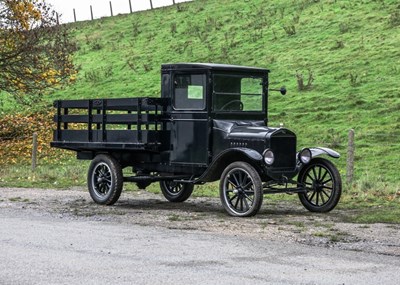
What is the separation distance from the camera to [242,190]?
42.9 feet

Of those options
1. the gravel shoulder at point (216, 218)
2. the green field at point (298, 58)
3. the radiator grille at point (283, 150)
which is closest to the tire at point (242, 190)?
the gravel shoulder at point (216, 218)

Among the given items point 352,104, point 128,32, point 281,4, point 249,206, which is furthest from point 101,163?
point 128,32

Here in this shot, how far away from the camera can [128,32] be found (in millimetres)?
48500

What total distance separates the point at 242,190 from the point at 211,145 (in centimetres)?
128

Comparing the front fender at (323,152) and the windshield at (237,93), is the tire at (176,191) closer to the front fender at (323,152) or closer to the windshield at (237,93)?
the windshield at (237,93)

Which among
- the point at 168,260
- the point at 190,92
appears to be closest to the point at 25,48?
the point at 190,92

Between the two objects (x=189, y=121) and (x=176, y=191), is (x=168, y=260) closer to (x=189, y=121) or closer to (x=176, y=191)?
(x=189, y=121)

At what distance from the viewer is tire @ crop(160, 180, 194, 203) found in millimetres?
15703

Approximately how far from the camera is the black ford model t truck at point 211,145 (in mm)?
13375

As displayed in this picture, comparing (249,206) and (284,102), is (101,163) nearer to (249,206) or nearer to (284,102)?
(249,206)

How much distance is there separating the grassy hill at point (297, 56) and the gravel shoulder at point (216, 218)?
13.0ft

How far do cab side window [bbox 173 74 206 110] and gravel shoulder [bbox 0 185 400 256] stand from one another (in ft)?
5.93

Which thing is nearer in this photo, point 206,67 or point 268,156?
point 268,156

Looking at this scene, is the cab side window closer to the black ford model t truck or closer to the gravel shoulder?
the black ford model t truck
